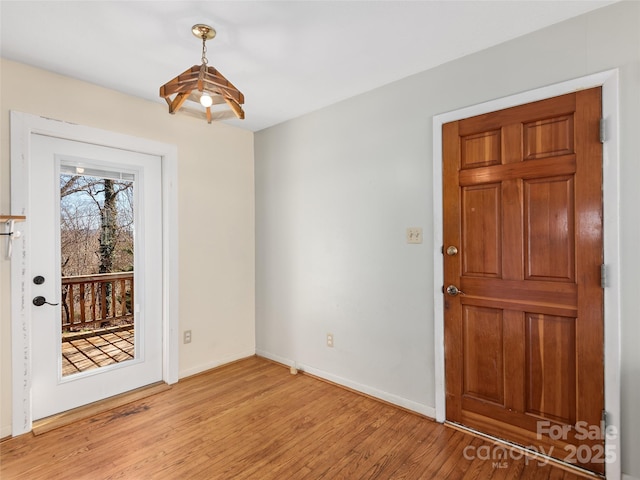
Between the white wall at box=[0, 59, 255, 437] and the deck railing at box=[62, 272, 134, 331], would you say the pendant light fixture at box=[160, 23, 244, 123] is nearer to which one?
the white wall at box=[0, 59, 255, 437]

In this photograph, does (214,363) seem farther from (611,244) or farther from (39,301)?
(611,244)

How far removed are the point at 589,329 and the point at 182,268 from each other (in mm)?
3071

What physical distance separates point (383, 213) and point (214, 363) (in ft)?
7.47

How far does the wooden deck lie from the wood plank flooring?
0.41 metres

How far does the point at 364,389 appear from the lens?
277 cm

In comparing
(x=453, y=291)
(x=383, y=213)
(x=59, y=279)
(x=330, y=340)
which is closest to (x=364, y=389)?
(x=330, y=340)

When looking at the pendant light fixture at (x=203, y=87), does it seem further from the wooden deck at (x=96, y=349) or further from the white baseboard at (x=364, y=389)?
the white baseboard at (x=364, y=389)

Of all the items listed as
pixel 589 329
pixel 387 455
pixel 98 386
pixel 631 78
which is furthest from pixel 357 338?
pixel 631 78

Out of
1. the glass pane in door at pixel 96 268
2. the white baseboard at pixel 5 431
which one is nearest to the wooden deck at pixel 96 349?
the glass pane in door at pixel 96 268

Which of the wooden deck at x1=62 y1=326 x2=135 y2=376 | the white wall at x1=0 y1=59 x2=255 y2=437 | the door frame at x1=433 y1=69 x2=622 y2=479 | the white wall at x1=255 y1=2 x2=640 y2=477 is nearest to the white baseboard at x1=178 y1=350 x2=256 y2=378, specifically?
the white wall at x1=0 y1=59 x2=255 y2=437

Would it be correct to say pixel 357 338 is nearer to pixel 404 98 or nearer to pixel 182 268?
pixel 182 268

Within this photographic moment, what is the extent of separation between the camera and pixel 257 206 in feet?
12.2

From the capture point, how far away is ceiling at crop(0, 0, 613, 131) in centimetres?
172

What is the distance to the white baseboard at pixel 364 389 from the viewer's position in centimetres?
242
